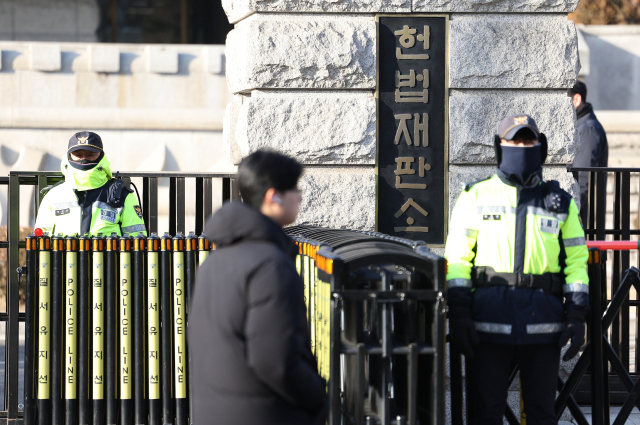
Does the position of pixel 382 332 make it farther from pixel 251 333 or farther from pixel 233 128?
pixel 233 128

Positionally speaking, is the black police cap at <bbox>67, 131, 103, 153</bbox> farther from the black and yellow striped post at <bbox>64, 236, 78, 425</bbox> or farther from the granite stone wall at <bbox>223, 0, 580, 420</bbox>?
the granite stone wall at <bbox>223, 0, 580, 420</bbox>

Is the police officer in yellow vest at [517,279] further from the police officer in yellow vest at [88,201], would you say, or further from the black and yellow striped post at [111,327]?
the police officer in yellow vest at [88,201]

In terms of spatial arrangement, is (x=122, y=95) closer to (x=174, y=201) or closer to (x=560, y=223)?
(x=174, y=201)

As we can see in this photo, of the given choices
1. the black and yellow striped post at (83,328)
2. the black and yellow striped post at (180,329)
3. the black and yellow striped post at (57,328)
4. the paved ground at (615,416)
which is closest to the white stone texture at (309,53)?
the black and yellow striped post at (180,329)

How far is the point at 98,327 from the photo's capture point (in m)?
4.97

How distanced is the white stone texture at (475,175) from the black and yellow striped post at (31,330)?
2888mm

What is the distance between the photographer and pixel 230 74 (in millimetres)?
6117

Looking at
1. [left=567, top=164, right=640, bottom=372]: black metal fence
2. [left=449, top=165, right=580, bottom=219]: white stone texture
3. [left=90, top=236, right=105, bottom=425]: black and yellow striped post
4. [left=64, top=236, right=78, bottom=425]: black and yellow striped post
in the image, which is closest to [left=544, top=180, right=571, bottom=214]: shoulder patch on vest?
[left=449, top=165, right=580, bottom=219]: white stone texture

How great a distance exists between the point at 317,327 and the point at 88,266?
1.66 metres

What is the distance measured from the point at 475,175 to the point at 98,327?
9.34 feet

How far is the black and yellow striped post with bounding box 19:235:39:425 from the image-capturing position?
4.91 metres

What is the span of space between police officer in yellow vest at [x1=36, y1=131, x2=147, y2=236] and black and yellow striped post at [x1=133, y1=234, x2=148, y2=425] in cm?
47

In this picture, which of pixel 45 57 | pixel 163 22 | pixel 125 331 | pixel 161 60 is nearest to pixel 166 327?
pixel 125 331

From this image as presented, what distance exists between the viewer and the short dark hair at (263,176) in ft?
9.02
